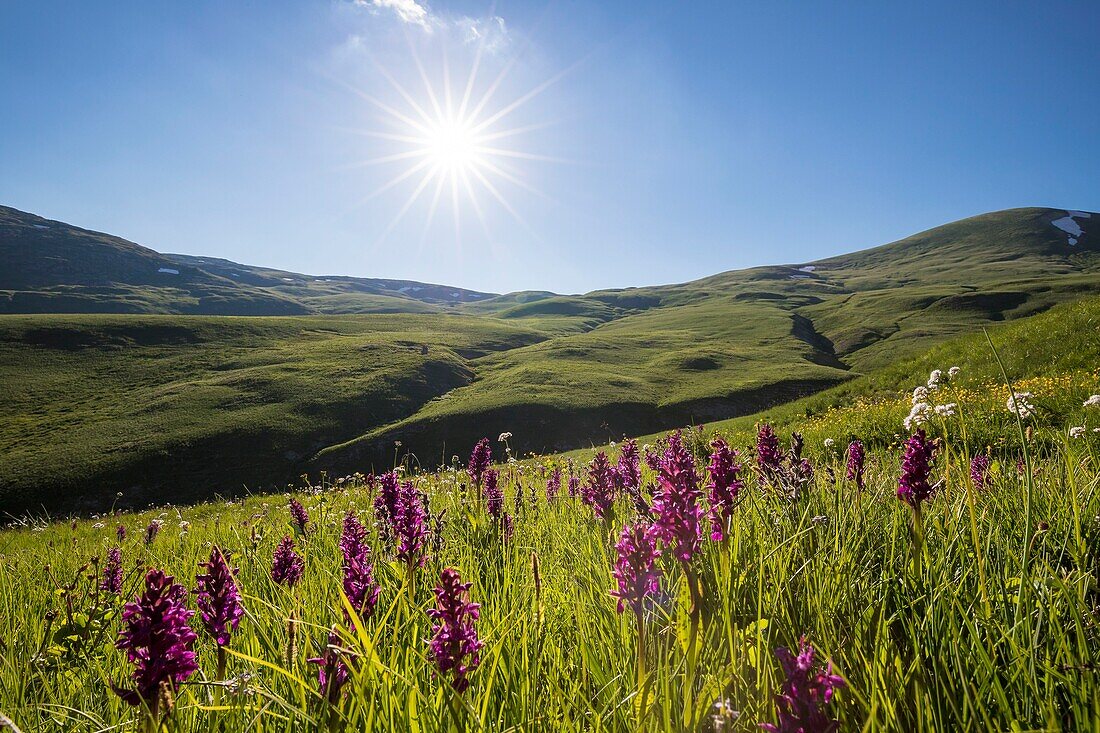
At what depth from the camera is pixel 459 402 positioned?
63.5 metres

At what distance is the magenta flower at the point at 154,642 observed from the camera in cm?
173

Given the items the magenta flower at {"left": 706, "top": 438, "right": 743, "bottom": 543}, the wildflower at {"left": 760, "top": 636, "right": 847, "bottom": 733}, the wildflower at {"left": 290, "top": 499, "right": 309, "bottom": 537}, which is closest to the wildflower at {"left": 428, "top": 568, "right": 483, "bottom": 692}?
the wildflower at {"left": 760, "top": 636, "right": 847, "bottom": 733}

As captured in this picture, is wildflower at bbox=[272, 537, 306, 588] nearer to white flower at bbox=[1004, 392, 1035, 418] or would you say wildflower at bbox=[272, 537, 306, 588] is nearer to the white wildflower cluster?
white flower at bbox=[1004, 392, 1035, 418]

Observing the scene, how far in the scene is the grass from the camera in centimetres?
170

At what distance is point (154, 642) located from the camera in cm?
176

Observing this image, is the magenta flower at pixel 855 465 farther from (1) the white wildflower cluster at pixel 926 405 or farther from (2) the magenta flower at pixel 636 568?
(2) the magenta flower at pixel 636 568

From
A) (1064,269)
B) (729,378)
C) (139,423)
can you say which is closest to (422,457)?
(139,423)

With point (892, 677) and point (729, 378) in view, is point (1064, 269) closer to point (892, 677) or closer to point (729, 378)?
point (729, 378)

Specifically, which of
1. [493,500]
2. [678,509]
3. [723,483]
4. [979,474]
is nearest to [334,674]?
[678,509]

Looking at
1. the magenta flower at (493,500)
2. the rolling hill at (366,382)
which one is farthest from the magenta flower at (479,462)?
the rolling hill at (366,382)

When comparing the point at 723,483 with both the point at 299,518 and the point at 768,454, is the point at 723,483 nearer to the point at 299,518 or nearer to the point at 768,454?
the point at 768,454

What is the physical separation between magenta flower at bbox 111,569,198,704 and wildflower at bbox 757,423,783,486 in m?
3.56

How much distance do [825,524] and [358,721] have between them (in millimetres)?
3090

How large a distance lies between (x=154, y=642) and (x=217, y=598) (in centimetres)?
50
